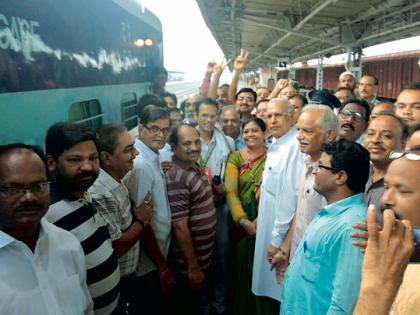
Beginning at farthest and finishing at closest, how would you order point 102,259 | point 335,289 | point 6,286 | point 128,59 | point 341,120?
point 128,59
point 341,120
point 102,259
point 335,289
point 6,286

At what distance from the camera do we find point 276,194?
2.76 meters

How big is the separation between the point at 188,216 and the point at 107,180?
2.45ft

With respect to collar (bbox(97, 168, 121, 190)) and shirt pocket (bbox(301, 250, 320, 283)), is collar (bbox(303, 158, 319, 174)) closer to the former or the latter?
shirt pocket (bbox(301, 250, 320, 283))

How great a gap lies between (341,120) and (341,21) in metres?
7.16

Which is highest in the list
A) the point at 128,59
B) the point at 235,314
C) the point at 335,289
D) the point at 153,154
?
the point at 128,59

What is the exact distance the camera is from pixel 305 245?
182 centimetres

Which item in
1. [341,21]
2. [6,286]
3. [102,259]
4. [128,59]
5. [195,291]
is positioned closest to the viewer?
[6,286]

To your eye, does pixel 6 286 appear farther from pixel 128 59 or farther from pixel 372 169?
pixel 128 59

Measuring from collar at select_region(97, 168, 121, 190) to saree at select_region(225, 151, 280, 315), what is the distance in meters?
1.17

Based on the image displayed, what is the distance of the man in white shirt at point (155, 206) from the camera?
97.3 inches

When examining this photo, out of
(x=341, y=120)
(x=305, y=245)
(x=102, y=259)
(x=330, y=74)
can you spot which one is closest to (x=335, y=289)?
(x=305, y=245)

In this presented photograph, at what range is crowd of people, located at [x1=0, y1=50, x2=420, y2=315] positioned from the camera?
1321mm

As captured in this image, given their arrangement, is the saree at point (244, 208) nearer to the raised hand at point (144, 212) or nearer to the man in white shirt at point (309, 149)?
the man in white shirt at point (309, 149)

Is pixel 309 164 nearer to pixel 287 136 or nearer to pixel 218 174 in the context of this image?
pixel 287 136
